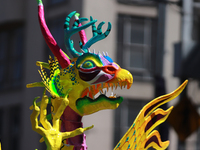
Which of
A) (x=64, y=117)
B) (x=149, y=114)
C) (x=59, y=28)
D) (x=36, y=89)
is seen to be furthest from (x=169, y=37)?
(x=64, y=117)

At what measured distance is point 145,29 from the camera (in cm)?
445

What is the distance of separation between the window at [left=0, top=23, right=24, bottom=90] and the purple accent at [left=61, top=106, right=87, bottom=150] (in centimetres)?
240

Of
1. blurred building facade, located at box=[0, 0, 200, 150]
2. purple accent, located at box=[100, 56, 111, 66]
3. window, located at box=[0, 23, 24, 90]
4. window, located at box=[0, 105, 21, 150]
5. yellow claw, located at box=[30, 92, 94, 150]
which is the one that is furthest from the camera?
window, located at box=[0, 23, 24, 90]

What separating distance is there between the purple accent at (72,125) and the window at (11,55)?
2.40 meters

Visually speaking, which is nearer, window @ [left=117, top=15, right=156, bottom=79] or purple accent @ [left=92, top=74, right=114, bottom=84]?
purple accent @ [left=92, top=74, right=114, bottom=84]

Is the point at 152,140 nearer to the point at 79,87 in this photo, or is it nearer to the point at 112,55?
the point at 79,87

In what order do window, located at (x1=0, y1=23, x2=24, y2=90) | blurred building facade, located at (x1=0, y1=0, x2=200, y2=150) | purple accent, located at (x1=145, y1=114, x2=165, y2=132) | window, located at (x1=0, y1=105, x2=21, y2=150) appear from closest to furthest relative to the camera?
purple accent, located at (x1=145, y1=114, x2=165, y2=132)
blurred building facade, located at (x1=0, y1=0, x2=200, y2=150)
window, located at (x1=0, y1=105, x2=21, y2=150)
window, located at (x1=0, y1=23, x2=24, y2=90)

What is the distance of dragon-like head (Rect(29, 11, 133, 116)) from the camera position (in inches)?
71.7

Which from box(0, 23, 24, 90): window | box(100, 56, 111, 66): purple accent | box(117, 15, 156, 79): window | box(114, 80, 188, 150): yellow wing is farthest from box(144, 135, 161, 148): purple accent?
box(0, 23, 24, 90): window

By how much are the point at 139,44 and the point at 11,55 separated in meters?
1.39

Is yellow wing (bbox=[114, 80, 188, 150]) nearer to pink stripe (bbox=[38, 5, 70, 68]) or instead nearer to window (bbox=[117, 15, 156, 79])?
pink stripe (bbox=[38, 5, 70, 68])

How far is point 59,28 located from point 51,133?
7.89ft

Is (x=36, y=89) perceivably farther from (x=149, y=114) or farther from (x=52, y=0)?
(x=149, y=114)

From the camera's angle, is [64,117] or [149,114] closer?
[64,117]
